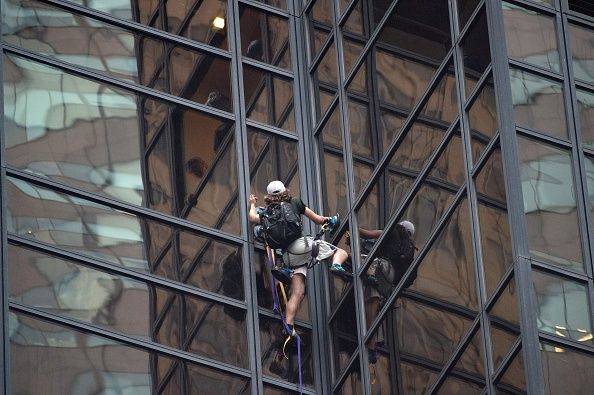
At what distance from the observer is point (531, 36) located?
2611 centimetres

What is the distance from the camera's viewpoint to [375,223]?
2784 centimetres

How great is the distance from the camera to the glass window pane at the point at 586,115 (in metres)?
26.0

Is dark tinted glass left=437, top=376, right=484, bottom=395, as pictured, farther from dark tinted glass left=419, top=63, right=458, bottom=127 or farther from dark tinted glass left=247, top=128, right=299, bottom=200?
dark tinted glass left=247, top=128, right=299, bottom=200

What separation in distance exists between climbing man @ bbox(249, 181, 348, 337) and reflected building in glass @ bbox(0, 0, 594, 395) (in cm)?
32

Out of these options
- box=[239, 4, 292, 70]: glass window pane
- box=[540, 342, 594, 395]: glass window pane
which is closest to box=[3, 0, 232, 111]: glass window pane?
box=[239, 4, 292, 70]: glass window pane

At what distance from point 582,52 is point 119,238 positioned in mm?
6786

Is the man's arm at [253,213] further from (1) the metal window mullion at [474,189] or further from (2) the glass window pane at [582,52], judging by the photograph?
(2) the glass window pane at [582,52]

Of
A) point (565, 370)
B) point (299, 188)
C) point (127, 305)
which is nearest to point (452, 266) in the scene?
point (565, 370)

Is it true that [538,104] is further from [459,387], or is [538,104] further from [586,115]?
[459,387]

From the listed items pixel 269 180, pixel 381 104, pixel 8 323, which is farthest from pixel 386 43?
pixel 8 323

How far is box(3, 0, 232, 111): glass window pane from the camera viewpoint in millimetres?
29078

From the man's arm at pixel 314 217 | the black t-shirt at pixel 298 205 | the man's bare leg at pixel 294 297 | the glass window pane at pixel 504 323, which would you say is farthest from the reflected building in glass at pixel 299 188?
the black t-shirt at pixel 298 205

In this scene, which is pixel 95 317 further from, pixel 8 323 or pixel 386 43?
pixel 386 43

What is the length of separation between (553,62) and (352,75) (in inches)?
149
